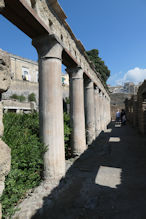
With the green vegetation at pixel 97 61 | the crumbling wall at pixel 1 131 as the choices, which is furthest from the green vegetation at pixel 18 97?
the crumbling wall at pixel 1 131

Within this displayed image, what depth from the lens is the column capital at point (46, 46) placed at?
3.85m

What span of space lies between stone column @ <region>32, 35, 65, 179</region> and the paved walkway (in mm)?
583

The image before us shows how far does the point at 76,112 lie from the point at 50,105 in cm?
231

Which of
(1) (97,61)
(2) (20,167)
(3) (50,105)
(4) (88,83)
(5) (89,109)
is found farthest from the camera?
(1) (97,61)

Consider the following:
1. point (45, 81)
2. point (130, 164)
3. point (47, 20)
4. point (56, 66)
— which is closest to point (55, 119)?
point (45, 81)

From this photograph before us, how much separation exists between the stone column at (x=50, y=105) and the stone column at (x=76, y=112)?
2011 millimetres

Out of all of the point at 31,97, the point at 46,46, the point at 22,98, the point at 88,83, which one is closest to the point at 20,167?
the point at 46,46

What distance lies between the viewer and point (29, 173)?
125 inches

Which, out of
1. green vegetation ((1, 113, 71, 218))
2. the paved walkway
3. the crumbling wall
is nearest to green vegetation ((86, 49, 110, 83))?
the paved walkway

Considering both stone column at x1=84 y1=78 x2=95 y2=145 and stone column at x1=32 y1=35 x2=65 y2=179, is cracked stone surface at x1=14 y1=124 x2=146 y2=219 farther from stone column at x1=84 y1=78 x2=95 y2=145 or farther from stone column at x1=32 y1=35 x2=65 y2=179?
stone column at x1=84 y1=78 x2=95 y2=145

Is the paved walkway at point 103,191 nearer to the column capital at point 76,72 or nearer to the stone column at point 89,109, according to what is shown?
the stone column at point 89,109

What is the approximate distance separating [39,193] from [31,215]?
60cm

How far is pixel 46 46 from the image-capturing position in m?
3.89

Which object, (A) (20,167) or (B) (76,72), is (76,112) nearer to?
(B) (76,72)
